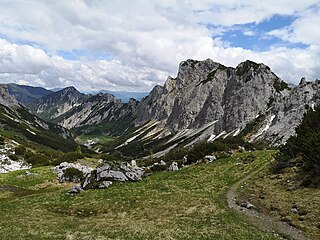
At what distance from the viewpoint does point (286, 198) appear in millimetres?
40438

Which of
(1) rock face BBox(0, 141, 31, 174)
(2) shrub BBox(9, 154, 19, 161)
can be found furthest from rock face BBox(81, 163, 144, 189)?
(2) shrub BBox(9, 154, 19, 161)

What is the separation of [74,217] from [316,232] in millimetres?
25145

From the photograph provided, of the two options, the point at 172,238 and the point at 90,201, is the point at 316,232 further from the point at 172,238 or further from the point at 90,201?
the point at 90,201

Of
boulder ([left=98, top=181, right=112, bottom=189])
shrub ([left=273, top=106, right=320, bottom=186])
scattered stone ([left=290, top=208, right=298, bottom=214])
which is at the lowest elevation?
boulder ([left=98, top=181, right=112, bottom=189])

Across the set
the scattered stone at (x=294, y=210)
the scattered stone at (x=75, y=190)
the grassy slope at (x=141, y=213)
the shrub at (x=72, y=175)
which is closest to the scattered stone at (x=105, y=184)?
the grassy slope at (x=141, y=213)

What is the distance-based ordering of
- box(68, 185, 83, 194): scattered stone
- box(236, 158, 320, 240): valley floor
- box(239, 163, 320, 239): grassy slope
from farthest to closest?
box(68, 185, 83, 194): scattered stone → box(239, 163, 320, 239): grassy slope → box(236, 158, 320, 240): valley floor

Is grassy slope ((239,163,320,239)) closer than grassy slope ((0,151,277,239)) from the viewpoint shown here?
No

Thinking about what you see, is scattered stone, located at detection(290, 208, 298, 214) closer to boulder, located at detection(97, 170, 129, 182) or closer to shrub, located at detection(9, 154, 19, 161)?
boulder, located at detection(97, 170, 129, 182)

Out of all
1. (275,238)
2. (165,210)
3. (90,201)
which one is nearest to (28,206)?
(90,201)

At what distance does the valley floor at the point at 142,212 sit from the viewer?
29141 millimetres

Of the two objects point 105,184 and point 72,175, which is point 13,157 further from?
point 105,184

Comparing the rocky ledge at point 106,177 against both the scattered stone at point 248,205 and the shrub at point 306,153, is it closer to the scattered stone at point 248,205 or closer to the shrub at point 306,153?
the scattered stone at point 248,205

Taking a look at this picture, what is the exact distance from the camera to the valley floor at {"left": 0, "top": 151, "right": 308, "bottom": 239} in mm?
29141

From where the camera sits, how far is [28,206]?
144ft
